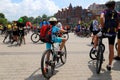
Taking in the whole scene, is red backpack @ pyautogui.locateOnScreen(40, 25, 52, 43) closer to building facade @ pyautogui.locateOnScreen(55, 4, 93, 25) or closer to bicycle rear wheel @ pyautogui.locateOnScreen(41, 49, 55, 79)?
bicycle rear wheel @ pyautogui.locateOnScreen(41, 49, 55, 79)

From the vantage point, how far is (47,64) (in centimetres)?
784

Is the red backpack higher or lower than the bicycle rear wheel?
higher

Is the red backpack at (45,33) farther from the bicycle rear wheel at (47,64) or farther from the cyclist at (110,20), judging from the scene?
the cyclist at (110,20)

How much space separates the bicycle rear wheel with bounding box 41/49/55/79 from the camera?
756 cm

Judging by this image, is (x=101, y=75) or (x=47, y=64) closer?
(x=47, y=64)

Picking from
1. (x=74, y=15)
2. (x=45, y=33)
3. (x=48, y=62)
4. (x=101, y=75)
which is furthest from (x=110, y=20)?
(x=74, y=15)

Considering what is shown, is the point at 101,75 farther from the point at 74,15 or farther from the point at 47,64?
the point at 74,15

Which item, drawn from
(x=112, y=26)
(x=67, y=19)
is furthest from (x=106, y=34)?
(x=67, y=19)

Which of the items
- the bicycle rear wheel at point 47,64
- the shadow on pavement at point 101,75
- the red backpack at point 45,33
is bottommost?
the shadow on pavement at point 101,75

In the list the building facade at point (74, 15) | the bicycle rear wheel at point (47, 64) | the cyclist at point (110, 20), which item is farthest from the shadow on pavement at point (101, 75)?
the building facade at point (74, 15)

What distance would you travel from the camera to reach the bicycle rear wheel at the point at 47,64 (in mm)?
7559

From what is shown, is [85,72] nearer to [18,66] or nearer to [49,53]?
[49,53]

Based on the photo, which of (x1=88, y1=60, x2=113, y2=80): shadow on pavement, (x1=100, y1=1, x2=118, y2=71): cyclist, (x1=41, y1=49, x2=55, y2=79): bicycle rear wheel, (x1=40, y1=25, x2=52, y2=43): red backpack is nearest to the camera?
(x1=41, y1=49, x2=55, y2=79): bicycle rear wheel

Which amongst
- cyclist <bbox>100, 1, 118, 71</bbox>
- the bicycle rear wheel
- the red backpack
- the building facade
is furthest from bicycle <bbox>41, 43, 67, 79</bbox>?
the building facade
